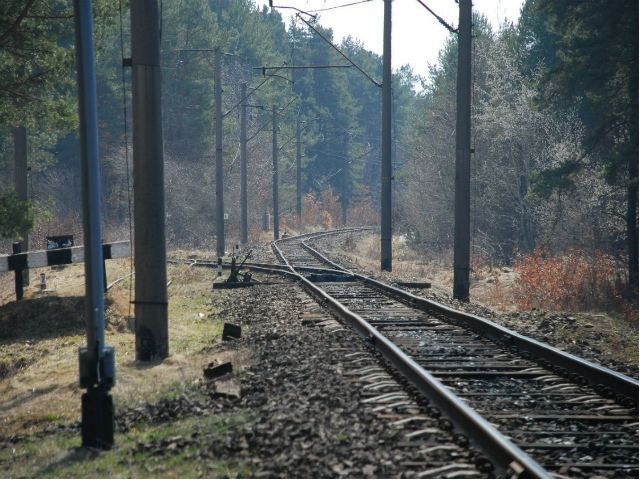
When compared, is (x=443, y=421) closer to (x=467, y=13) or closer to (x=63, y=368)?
(x=63, y=368)

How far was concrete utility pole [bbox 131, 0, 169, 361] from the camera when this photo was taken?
1091 cm

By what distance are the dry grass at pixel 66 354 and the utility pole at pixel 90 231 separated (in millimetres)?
1290

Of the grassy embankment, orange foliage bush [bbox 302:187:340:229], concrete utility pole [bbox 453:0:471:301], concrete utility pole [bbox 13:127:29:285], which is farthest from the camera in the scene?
orange foliage bush [bbox 302:187:340:229]

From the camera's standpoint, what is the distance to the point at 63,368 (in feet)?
36.6

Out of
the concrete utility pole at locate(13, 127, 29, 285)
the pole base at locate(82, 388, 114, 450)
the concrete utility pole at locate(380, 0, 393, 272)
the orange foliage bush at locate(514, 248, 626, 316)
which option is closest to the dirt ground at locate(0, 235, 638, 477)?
the pole base at locate(82, 388, 114, 450)

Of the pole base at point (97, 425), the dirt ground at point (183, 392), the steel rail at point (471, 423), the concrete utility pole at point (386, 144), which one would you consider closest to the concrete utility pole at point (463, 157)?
the dirt ground at point (183, 392)

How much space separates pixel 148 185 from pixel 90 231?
3.41m

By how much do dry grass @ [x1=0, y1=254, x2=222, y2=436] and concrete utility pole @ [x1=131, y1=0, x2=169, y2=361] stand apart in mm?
490

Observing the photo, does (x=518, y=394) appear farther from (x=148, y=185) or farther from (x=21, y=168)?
(x=21, y=168)

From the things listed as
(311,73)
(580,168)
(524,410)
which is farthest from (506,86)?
(311,73)

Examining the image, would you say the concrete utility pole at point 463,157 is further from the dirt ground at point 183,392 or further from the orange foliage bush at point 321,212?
the orange foliage bush at point 321,212

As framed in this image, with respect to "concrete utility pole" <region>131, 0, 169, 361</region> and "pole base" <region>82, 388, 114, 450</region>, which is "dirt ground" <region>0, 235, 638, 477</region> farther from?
"concrete utility pole" <region>131, 0, 169, 361</region>

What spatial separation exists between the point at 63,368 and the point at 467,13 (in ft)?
37.2

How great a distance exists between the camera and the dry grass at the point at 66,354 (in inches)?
364
